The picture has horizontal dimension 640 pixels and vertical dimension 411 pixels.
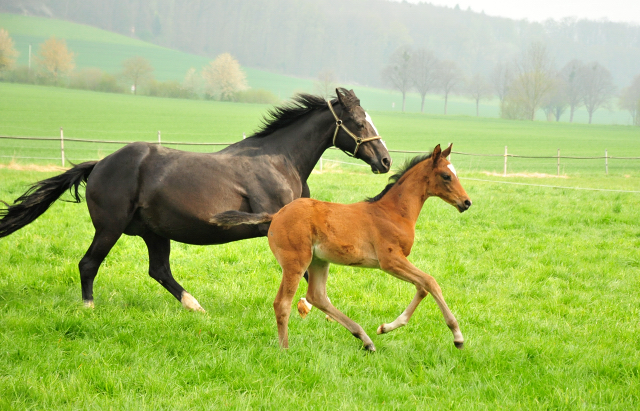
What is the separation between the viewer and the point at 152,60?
86.5 meters

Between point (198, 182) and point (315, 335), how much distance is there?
5.84 ft

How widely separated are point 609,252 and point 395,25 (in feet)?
506

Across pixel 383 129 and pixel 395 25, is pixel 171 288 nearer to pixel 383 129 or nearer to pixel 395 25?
pixel 383 129

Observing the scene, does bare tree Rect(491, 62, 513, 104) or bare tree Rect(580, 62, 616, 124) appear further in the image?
bare tree Rect(491, 62, 513, 104)

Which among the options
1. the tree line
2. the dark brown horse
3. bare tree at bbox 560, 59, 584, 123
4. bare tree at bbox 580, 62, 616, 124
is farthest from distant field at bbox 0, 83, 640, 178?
the dark brown horse

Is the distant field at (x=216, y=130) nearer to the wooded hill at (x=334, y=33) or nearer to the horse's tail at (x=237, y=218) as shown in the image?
the horse's tail at (x=237, y=218)

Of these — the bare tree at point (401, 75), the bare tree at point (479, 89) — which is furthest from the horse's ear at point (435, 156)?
the bare tree at point (479, 89)

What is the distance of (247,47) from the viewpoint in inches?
4872

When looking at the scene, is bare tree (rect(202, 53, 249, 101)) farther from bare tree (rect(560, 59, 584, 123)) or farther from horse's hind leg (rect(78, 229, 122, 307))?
horse's hind leg (rect(78, 229, 122, 307))

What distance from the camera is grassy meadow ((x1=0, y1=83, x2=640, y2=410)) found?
3297 millimetres

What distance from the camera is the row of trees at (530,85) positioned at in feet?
255

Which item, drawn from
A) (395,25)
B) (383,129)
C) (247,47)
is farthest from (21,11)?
(395,25)

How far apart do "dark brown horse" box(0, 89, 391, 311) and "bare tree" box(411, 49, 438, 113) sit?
9320 centimetres

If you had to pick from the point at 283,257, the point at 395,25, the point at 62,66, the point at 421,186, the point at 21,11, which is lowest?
the point at 283,257
